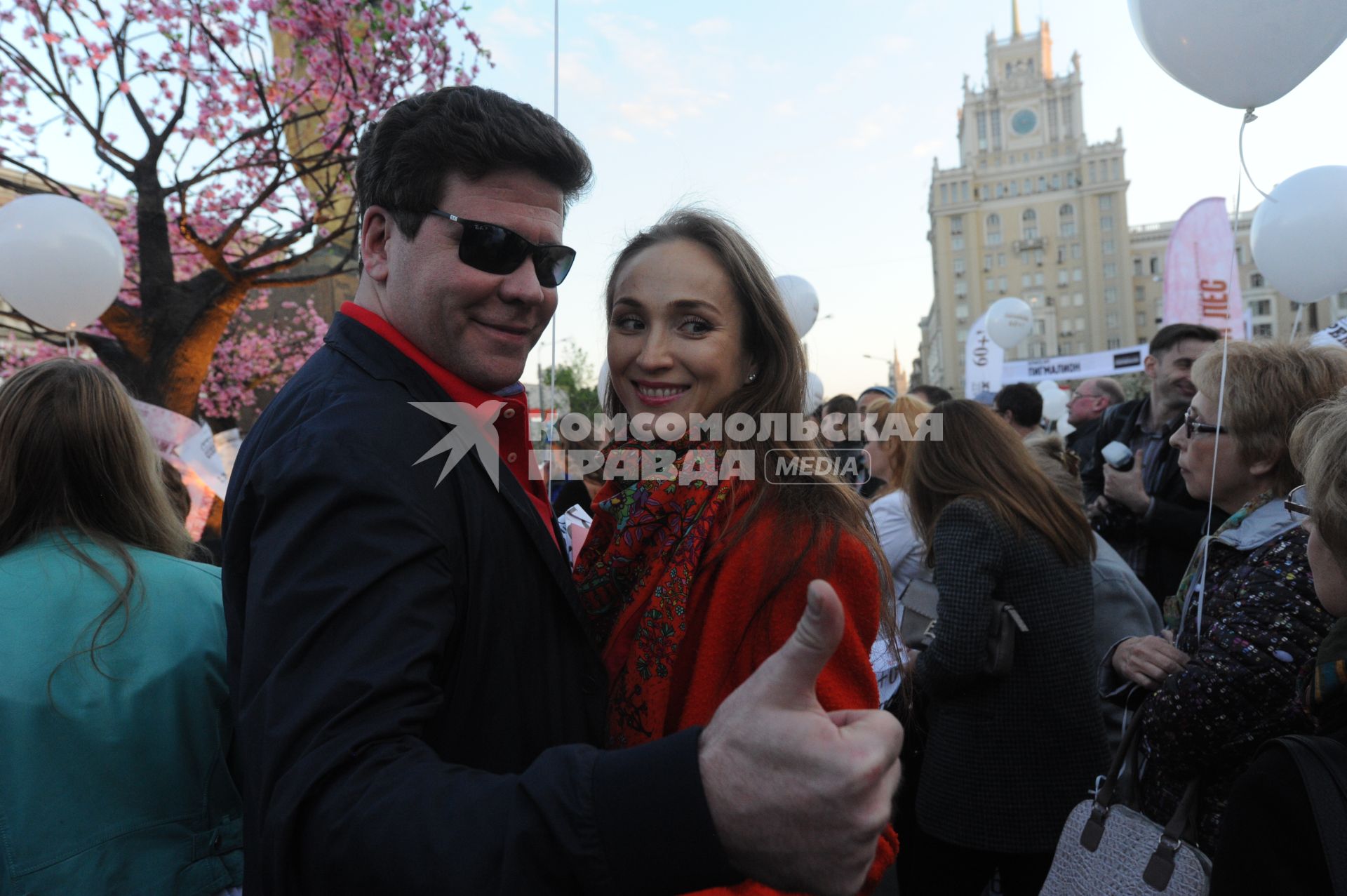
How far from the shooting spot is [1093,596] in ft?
9.70

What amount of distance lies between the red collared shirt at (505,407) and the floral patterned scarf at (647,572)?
0.14 metres

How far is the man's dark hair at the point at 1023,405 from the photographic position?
5.36 metres

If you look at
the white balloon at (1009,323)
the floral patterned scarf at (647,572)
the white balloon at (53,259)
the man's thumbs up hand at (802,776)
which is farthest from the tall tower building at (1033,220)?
the man's thumbs up hand at (802,776)

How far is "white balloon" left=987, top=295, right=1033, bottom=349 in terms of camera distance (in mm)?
15414

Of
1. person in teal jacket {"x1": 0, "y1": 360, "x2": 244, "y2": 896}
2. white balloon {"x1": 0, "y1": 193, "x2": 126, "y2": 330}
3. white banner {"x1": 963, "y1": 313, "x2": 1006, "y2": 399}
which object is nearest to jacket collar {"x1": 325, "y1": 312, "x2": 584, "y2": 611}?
person in teal jacket {"x1": 0, "y1": 360, "x2": 244, "y2": 896}

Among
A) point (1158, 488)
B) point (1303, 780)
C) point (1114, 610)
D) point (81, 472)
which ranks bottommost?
point (1303, 780)

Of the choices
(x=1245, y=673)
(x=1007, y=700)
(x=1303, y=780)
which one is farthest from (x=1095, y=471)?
(x=1303, y=780)

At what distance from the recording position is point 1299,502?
71.8 inches

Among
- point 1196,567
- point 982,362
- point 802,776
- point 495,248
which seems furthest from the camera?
point 982,362

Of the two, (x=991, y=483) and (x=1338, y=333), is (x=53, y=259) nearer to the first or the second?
(x=991, y=483)

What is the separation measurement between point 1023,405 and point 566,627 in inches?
191

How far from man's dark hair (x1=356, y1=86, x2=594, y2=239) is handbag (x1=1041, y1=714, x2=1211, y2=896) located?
6.84 ft

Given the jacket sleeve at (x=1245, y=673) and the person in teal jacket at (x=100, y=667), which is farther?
the jacket sleeve at (x=1245, y=673)

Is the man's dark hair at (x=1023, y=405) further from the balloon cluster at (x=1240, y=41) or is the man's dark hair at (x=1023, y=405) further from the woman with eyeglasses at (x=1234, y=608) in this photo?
the woman with eyeglasses at (x=1234, y=608)
